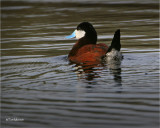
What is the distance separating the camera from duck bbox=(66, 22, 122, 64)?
7945 mm

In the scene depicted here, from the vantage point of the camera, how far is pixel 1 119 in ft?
15.4

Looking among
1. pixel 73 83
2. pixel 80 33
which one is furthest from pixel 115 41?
pixel 73 83

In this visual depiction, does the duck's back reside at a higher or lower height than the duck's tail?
lower

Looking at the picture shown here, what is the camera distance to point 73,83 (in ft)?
20.3

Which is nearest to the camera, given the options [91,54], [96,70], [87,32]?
[96,70]

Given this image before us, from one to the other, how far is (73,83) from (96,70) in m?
1.14

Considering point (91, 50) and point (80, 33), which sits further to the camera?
point (80, 33)

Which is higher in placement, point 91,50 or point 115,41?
point 115,41

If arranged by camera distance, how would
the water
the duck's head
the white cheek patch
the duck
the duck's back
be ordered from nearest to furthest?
the water → the duck → the duck's back → the duck's head → the white cheek patch

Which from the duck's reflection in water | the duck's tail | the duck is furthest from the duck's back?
the duck's tail

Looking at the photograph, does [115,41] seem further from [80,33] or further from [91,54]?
[80,33]

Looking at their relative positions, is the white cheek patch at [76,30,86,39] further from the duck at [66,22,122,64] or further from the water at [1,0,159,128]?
the water at [1,0,159,128]

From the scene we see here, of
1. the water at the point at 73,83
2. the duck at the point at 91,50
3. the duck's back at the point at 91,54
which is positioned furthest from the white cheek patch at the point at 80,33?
Answer: the duck's back at the point at 91,54

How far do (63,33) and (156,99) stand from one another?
8505 mm
